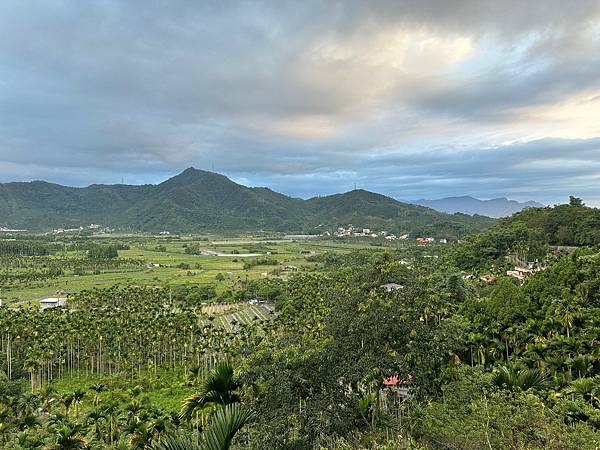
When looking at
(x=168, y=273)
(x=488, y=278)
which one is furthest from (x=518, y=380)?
(x=168, y=273)

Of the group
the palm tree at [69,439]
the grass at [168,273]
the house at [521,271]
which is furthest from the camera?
the grass at [168,273]

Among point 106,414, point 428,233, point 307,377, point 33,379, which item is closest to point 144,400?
point 106,414

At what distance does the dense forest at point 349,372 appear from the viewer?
1115 cm

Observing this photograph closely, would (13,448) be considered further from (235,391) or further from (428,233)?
(428,233)

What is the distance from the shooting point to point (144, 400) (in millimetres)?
28766

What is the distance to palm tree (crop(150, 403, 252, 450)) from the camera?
5.76m

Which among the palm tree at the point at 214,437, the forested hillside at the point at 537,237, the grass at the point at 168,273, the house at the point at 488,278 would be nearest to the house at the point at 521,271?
the house at the point at 488,278

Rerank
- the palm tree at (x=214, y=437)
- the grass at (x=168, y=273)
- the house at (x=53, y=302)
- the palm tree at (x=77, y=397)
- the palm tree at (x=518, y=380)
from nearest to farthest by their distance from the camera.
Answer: the palm tree at (x=214, y=437)
the palm tree at (x=518, y=380)
the palm tree at (x=77, y=397)
the house at (x=53, y=302)
the grass at (x=168, y=273)

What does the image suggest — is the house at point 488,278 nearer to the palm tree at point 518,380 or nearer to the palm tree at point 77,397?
the palm tree at point 518,380

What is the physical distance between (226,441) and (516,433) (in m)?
8.31

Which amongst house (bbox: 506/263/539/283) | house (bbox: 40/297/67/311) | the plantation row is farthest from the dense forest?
house (bbox: 40/297/67/311)

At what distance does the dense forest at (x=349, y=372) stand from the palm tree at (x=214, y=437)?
0.02 metres

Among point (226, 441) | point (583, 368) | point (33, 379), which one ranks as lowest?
point (33, 379)

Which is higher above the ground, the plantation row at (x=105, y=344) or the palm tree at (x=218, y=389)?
the palm tree at (x=218, y=389)
